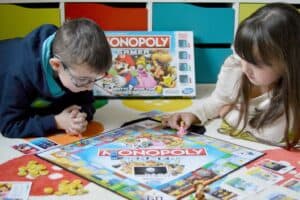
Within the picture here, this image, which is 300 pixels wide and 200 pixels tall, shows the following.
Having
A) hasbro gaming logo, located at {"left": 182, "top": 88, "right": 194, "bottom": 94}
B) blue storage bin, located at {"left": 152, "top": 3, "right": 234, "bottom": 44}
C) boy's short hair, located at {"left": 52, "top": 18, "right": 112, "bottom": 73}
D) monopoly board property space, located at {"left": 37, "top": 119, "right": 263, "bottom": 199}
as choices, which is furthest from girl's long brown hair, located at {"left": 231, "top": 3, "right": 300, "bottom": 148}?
blue storage bin, located at {"left": 152, "top": 3, "right": 234, "bottom": 44}

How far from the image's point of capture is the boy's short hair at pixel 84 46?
0.88m

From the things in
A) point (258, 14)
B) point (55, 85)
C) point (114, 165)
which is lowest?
point (114, 165)

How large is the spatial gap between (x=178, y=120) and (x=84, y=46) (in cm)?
30

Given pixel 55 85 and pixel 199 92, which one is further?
pixel 199 92

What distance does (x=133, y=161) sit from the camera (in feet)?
2.79

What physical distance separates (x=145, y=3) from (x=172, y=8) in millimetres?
86

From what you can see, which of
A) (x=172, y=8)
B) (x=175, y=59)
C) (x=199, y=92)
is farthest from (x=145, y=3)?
(x=199, y=92)

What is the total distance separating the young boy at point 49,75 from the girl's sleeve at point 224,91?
0.29 meters

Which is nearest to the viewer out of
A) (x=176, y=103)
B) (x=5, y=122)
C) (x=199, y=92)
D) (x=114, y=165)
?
(x=114, y=165)

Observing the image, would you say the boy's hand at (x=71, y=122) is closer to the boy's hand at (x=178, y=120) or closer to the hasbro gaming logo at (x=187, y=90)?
the boy's hand at (x=178, y=120)

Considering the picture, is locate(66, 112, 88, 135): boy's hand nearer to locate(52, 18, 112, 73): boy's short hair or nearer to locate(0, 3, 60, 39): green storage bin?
locate(52, 18, 112, 73): boy's short hair

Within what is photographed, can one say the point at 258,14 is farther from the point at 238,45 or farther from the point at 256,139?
the point at 256,139

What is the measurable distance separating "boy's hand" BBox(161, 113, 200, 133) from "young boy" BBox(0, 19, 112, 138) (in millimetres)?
196

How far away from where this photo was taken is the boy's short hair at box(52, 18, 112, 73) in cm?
88
